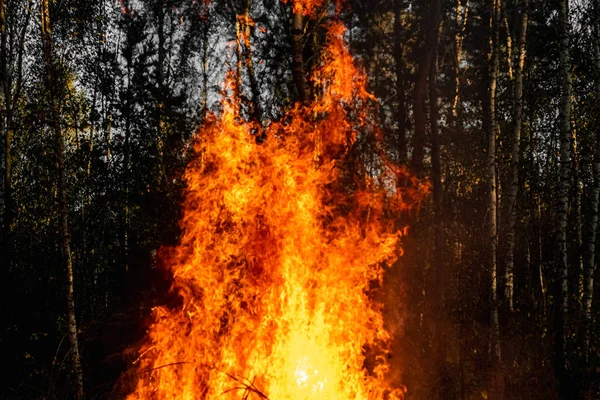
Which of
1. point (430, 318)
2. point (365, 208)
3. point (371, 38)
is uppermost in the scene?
point (371, 38)

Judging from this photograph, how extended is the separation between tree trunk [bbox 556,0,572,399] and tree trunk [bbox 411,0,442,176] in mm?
2548

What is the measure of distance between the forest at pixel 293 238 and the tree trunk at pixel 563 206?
0.12 feet

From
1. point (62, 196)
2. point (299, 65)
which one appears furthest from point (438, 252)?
point (62, 196)

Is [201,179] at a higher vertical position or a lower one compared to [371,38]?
lower

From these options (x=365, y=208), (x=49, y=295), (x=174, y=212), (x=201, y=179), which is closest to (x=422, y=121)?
(x=365, y=208)

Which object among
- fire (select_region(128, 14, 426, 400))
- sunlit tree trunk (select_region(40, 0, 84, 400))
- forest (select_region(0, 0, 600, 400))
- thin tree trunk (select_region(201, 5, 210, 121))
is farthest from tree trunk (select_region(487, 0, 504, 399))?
thin tree trunk (select_region(201, 5, 210, 121))

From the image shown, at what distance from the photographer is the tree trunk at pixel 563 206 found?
8.17m

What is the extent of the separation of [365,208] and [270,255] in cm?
381

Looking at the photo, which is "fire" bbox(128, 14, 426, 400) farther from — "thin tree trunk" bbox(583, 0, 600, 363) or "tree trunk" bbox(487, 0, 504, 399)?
"thin tree trunk" bbox(583, 0, 600, 363)

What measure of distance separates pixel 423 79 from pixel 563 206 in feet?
13.3

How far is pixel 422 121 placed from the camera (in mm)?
10375

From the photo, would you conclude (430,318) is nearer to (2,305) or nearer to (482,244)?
(482,244)

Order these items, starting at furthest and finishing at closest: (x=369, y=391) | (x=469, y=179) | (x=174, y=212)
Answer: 1. (x=469, y=179)
2. (x=174, y=212)
3. (x=369, y=391)

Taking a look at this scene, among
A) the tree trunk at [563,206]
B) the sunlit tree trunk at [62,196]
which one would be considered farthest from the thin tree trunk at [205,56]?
the tree trunk at [563,206]
